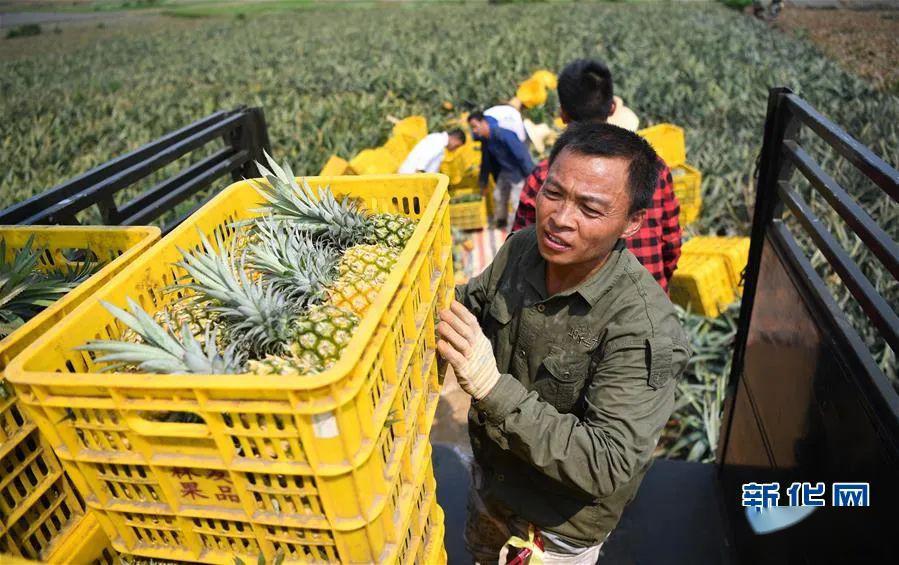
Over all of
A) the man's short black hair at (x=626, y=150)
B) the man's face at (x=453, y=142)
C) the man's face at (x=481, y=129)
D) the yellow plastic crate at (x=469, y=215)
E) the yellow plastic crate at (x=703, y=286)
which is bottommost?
the yellow plastic crate at (x=469, y=215)

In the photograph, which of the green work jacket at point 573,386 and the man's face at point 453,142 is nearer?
the green work jacket at point 573,386

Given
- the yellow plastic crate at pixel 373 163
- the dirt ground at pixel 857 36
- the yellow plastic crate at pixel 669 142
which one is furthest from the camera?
the dirt ground at pixel 857 36

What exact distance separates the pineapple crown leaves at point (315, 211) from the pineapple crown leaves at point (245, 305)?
537mm

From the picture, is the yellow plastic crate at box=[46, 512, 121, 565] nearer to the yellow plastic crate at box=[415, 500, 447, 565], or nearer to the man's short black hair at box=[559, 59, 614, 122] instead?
the yellow plastic crate at box=[415, 500, 447, 565]

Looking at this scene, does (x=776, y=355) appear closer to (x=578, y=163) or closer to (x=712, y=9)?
(x=578, y=163)

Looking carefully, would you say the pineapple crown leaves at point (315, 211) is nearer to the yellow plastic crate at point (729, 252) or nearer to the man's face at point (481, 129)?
the yellow plastic crate at point (729, 252)

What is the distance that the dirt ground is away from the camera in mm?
16720

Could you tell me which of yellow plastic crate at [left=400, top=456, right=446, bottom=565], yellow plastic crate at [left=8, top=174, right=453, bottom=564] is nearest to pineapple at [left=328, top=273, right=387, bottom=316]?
yellow plastic crate at [left=8, top=174, right=453, bottom=564]

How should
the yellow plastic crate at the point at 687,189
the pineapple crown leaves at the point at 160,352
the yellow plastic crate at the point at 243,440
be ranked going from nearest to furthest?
the yellow plastic crate at the point at 243,440 → the pineapple crown leaves at the point at 160,352 → the yellow plastic crate at the point at 687,189

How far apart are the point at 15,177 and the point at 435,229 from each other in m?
11.6

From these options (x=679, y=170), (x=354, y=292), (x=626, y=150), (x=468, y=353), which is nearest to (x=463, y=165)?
(x=679, y=170)

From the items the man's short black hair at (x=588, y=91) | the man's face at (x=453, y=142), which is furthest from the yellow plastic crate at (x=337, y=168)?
the man's short black hair at (x=588, y=91)

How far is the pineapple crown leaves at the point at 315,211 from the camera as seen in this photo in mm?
2420

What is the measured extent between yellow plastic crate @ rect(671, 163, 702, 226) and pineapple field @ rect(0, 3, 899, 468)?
0.25 m
